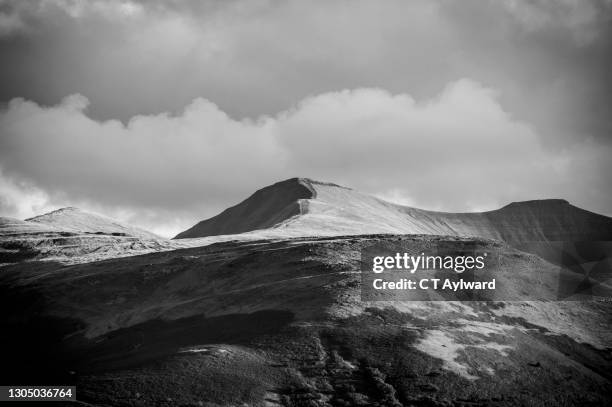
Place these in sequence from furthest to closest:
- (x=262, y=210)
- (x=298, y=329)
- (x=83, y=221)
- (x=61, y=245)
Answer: (x=262, y=210) → (x=83, y=221) → (x=61, y=245) → (x=298, y=329)

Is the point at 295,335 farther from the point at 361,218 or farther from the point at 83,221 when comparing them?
the point at 361,218

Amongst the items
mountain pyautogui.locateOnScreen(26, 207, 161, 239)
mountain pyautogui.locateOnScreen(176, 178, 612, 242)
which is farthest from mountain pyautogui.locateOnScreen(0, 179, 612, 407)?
mountain pyautogui.locateOnScreen(176, 178, 612, 242)

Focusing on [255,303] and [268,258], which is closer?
[255,303]

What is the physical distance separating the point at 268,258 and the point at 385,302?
1657cm

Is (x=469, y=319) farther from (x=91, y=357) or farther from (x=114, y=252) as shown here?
Result: (x=114, y=252)

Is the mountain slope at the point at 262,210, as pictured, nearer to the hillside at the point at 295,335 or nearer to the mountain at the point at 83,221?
the mountain at the point at 83,221


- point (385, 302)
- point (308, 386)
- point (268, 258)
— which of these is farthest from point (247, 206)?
point (308, 386)

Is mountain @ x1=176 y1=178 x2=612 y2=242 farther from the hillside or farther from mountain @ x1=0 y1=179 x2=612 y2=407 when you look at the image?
the hillside

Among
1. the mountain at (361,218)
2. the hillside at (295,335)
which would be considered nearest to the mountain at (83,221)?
the mountain at (361,218)

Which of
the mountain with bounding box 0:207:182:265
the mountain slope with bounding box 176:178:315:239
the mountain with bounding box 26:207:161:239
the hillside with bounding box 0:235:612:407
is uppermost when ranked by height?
the mountain slope with bounding box 176:178:315:239

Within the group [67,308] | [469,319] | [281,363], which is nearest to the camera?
[281,363]

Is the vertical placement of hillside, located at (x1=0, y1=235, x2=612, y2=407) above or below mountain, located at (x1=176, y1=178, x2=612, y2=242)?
below

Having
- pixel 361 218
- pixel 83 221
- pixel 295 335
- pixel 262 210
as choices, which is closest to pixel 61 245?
pixel 83 221

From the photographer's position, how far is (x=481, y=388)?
36719mm
